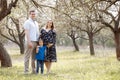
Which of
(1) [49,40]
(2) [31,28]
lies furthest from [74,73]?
(2) [31,28]

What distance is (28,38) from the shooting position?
13.1 meters

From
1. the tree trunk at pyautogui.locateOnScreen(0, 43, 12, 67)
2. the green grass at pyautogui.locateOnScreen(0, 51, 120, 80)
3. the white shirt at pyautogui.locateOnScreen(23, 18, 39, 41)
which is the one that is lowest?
the green grass at pyautogui.locateOnScreen(0, 51, 120, 80)

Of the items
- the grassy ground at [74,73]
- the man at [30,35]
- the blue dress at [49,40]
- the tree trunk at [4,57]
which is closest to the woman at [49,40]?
the blue dress at [49,40]

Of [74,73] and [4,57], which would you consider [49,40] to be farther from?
[4,57]

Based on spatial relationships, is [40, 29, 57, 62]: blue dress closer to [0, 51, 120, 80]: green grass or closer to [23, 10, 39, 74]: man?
[23, 10, 39, 74]: man

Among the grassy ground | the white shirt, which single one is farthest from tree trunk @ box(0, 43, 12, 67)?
the white shirt

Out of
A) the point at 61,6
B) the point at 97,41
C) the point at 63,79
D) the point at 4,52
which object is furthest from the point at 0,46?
the point at 97,41

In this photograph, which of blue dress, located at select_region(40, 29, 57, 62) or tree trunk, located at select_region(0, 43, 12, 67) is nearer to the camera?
blue dress, located at select_region(40, 29, 57, 62)

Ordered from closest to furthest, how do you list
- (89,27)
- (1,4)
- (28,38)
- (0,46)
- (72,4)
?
(28,38) < (1,4) < (72,4) < (0,46) < (89,27)

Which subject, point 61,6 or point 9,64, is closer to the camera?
point 61,6

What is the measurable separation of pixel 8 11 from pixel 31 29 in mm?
2164

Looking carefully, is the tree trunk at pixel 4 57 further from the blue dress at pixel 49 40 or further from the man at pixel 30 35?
the man at pixel 30 35

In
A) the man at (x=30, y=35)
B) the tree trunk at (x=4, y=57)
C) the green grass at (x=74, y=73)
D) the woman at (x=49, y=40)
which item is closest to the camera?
the green grass at (x=74, y=73)

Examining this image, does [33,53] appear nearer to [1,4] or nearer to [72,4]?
[1,4]
